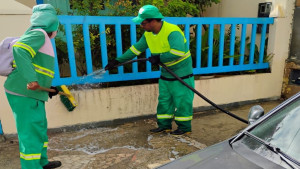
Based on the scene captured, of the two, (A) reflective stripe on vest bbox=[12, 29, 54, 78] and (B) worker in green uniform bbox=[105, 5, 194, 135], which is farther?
(B) worker in green uniform bbox=[105, 5, 194, 135]

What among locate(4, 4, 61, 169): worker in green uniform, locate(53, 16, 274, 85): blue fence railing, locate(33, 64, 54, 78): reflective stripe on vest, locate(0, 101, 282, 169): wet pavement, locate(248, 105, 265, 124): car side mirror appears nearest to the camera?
locate(248, 105, 265, 124): car side mirror

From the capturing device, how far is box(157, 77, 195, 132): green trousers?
3236 mm

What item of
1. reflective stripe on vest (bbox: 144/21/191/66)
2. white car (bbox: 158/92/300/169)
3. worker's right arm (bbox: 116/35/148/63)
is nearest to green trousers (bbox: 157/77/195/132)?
reflective stripe on vest (bbox: 144/21/191/66)

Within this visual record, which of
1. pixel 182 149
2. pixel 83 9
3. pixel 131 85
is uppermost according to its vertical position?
pixel 83 9

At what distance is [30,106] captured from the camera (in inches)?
86.9

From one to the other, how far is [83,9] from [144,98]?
173 cm

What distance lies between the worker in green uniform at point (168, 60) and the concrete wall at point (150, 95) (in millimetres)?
542

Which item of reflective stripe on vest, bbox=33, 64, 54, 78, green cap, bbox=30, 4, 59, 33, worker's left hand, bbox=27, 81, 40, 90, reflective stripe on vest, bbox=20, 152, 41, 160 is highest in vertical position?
green cap, bbox=30, 4, 59, 33

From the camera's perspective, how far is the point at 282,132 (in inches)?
60.2

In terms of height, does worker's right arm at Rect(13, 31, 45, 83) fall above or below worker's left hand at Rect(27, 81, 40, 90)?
above

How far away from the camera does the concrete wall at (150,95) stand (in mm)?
3467

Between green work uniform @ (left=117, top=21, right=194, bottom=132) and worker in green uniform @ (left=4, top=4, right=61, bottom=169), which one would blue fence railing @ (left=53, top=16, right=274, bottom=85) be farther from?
worker in green uniform @ (left=4, top=4, right=61, bottom=169)

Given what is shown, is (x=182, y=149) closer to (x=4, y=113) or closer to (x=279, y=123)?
(x=279, y=123)

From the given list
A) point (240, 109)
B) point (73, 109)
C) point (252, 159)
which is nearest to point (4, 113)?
point (73, 109)
